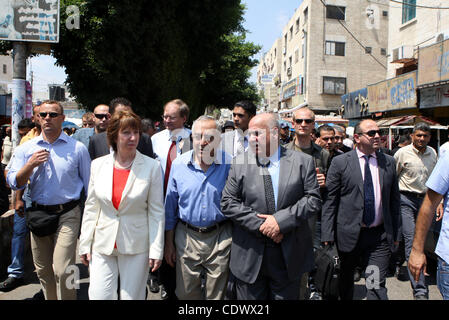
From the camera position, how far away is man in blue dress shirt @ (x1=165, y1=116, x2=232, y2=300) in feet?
10.3

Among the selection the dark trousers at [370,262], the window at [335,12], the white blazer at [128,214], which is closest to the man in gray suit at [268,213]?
the white blazer at [128,214]

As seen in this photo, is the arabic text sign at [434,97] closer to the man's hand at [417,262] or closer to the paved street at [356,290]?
the paved street at [356,290]

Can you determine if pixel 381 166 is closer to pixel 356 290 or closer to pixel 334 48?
pixel 356 290

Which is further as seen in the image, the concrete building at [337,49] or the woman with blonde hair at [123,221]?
the concrete building at [337,49]

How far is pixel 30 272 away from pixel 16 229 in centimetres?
78

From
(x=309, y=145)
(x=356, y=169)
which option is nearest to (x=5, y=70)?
(x=309, y=145)

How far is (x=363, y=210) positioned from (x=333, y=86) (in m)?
31.6

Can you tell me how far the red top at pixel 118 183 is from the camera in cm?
292

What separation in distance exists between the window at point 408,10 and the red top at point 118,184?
15478 mm

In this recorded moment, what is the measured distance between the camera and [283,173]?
2.96 meters

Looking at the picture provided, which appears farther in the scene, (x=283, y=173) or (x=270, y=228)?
(x=283, y=173)

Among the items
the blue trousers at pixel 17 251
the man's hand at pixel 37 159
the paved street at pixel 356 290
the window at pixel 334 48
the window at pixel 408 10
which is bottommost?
the paved street at pixel 356 290

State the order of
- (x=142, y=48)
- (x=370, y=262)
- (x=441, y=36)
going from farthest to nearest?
1. (x=142, y=48)
2. (x=441, y=36)
3. (x=370, y=262)

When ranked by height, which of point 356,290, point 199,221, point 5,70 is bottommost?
point 356,290
